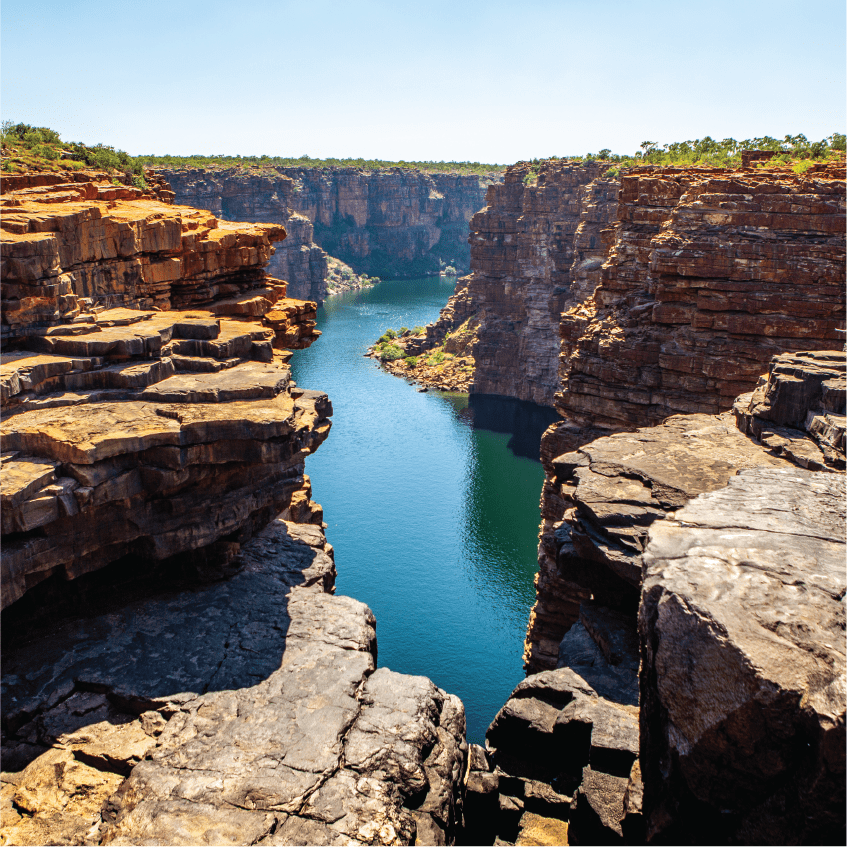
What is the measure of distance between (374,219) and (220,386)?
133790mm

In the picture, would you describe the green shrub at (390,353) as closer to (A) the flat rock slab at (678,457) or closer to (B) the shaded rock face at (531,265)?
(B) the shaded rock face at (531,265)

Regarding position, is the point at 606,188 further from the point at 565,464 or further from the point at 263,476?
the point at 263,476

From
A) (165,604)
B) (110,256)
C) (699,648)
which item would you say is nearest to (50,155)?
(110,256)

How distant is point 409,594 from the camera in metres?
31.3

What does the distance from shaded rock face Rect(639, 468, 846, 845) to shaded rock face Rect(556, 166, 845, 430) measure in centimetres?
1463

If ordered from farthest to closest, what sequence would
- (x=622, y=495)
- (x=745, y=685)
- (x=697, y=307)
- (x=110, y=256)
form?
(x=697, y=307) < (x=110, y=256) < (x=622, y=495) < (x=745, y=685)

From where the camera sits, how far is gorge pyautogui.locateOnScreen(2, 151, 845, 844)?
1001 cm

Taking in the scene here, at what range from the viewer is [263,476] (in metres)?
18.9

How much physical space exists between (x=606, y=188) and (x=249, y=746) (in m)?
48.7

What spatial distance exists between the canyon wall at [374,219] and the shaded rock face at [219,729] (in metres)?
94.2

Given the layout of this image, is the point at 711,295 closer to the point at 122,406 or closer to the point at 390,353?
the point at 122,406

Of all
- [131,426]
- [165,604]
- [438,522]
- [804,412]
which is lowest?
[438,522]

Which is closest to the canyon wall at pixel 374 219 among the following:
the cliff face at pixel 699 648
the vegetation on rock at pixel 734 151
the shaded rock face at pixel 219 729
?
the vegetation on rock at pixel 734 151

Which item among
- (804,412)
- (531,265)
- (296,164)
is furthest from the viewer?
(296,164)
